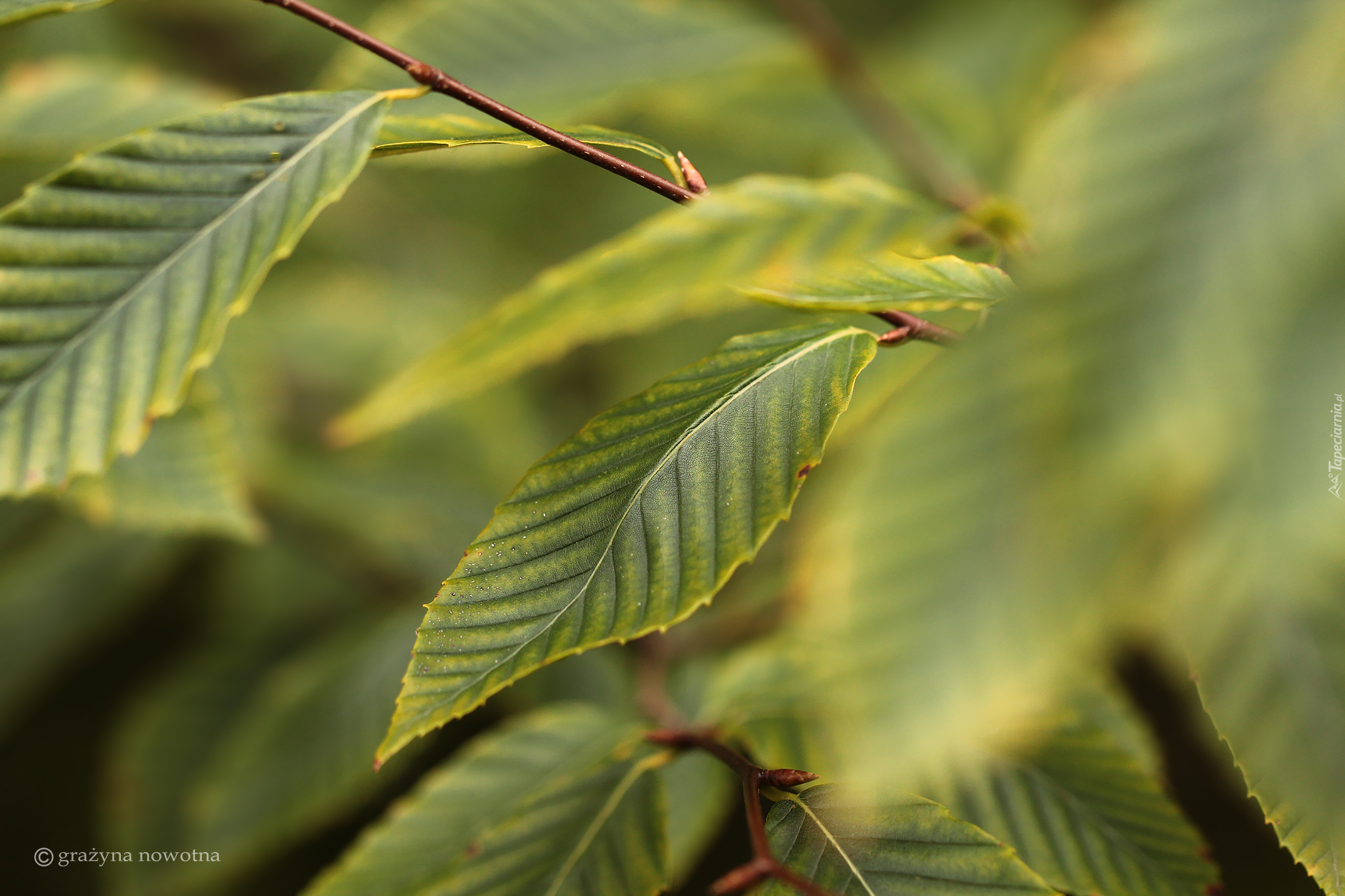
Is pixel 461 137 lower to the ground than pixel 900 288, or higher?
higher

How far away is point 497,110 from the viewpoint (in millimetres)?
410

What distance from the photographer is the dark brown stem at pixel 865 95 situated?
1.12 metres

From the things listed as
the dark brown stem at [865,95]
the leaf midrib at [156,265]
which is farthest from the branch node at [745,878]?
the dark brown stem at [865,95]

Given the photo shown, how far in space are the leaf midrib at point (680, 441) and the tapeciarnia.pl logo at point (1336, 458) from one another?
0.60ft

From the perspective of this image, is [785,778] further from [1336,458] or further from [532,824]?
[1336,458]

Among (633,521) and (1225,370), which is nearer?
(1225,370)

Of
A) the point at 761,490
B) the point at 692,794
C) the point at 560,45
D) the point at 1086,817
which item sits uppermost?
the point at 560,45

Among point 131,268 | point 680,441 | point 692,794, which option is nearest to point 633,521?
point 680,441

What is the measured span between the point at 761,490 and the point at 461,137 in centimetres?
21

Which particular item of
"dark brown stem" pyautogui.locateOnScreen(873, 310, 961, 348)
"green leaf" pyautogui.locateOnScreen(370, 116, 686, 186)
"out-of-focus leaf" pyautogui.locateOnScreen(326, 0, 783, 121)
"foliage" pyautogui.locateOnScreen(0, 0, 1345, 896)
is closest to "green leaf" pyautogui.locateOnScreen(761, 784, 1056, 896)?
"foliage" pyautogui.locateOnScreen(0, 0, 1345, 896)

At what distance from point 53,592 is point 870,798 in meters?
1.12

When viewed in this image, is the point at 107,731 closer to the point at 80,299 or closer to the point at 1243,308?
the point at 80,299

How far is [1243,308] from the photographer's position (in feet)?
0.84

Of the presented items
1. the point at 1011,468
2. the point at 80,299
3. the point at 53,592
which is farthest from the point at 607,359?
the point at 1011,468
